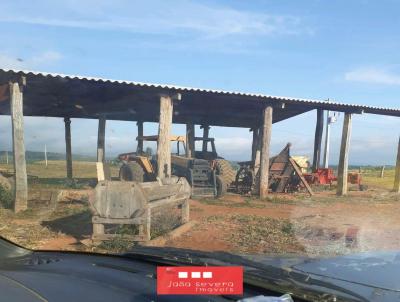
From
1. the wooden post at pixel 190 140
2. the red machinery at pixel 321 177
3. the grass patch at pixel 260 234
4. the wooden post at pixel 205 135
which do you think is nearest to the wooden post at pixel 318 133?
the red machinery at pixel 321 177

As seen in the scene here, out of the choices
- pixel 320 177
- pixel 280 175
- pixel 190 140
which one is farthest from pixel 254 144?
pixel 190 140

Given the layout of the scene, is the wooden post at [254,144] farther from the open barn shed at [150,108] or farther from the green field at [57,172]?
the green field at [57,172]

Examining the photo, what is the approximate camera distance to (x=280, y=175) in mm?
20703

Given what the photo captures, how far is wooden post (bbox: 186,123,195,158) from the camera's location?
1906 cm

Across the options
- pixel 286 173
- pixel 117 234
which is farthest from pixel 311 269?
pixel 286 173

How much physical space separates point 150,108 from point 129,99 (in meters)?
1.25

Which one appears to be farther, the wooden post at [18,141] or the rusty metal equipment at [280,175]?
the rusty metal equipment at [280,175]

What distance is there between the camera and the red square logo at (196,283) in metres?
2.00

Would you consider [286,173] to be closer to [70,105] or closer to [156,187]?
[70,105]

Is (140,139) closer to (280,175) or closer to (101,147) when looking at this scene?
(101,147)

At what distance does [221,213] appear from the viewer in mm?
12016

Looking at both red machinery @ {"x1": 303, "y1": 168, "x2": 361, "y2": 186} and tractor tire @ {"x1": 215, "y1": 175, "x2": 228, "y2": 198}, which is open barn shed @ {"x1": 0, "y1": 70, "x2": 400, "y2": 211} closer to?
red machinery @ {"x1": 303, "y1": 168, "x2": 361, "y2": 186}

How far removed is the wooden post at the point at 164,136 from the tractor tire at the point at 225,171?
12.8 ft

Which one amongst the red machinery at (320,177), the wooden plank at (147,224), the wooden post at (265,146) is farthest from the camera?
the red machinery at (320,177)
